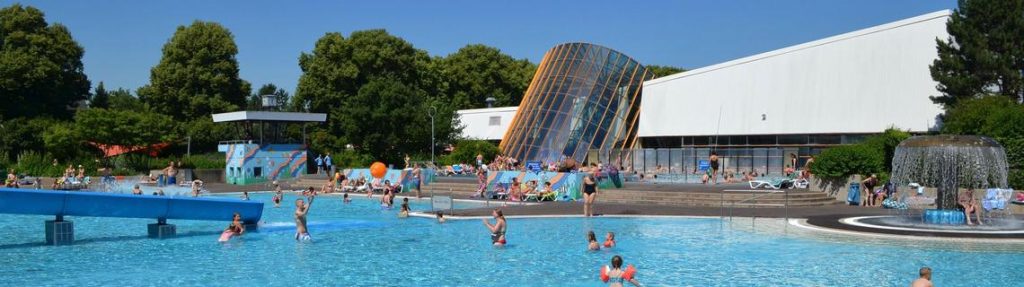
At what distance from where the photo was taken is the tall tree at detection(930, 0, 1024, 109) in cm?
3238

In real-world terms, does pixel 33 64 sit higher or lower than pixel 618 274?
higher

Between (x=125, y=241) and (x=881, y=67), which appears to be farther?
(x=881, y=67)

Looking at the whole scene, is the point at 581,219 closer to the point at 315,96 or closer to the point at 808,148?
the point at 808,148

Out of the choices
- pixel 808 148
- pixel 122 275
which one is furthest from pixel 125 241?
pixel 808 148

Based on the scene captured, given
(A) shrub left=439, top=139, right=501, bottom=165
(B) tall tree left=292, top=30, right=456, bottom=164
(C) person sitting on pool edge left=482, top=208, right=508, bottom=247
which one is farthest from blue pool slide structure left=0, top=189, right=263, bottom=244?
(B) tall tree left=292, top=30, right=456, bottom=164

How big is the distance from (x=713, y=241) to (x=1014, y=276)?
20.0 feet

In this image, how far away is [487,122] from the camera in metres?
62.5

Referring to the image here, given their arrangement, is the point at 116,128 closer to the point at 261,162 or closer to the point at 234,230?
the point at 261,162

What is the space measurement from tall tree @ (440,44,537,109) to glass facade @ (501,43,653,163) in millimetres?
20511

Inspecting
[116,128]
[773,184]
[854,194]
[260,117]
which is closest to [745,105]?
[773,184]

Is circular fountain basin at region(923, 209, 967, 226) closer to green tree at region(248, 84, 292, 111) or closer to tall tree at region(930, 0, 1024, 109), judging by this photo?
tall tree at region(930, 0, 1024, 109)

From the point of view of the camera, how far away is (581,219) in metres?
24.0

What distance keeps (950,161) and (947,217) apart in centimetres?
136

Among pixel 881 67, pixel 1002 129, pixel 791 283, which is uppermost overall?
pixel 881 67
